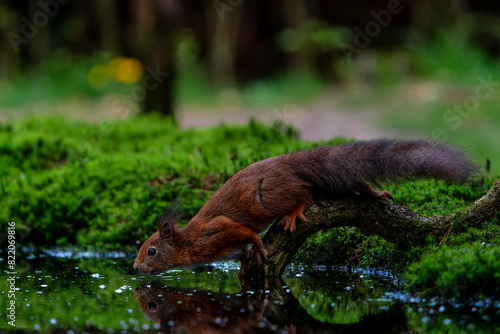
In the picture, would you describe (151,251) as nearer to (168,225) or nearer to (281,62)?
(168,225)

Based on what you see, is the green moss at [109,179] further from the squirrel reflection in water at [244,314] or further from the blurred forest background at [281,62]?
the blurred forest background at [281,62]

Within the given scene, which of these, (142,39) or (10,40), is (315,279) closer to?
(142,39)

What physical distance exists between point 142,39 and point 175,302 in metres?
8.29

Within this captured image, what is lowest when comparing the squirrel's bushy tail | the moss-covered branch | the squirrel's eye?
the squirrel's eye

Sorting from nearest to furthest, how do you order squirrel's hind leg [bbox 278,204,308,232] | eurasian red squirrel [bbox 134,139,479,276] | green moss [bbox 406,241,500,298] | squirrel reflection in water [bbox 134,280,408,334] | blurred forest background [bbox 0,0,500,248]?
squirrel reflection in water [bbox 134,280,408,334] < green moss [bbox 406,241,500,298] < eurasian red squirrel [bbox 134,139,479,276] < squirrel's hind leg [bbox 278,204,308,232] < blurred forest background [bbox 0,0,500,248]

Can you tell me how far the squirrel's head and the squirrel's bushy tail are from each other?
4.04 feet

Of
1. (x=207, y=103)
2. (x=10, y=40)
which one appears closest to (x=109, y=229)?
(x=207, y=103)

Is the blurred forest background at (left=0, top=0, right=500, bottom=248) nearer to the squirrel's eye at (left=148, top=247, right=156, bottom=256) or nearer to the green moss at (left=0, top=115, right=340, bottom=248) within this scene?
the green moss at (left=0, top=115, right=340, bottom=248)

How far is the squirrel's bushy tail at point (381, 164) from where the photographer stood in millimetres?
4781

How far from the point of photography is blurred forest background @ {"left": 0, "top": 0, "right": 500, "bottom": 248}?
7504 millimetres

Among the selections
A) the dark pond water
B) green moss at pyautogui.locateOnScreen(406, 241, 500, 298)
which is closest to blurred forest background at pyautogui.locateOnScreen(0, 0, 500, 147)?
the dark pond water

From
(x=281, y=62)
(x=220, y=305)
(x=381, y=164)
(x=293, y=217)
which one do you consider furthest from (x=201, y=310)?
(x=281, y=62)

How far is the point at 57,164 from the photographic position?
852 cm

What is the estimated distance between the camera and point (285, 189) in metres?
5.10
